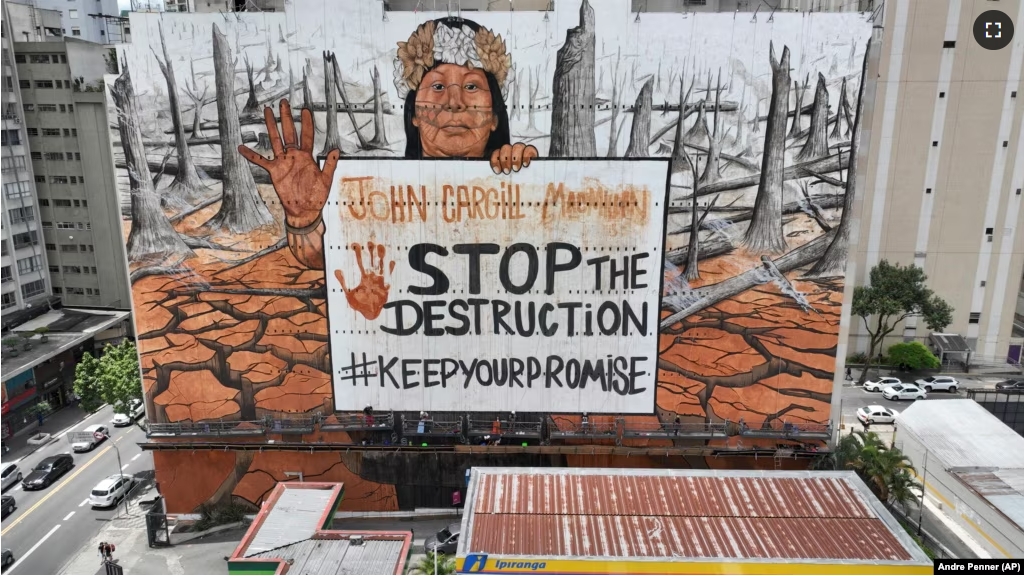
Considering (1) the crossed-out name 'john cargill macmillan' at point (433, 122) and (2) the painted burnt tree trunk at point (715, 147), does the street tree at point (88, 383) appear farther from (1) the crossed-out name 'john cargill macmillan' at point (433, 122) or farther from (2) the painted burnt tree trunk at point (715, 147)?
(2) the painted burnt tree trunk at point (715, 147)

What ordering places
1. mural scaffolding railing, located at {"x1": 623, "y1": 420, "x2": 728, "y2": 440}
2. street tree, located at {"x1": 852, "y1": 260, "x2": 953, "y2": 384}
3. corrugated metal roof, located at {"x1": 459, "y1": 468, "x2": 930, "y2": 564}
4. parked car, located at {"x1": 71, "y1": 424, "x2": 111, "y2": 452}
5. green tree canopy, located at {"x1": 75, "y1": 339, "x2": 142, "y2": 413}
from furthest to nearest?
street tree, located at {"x1": 852, "y1": 260, "x2": 953, "y2": 384} → parked car, located at {"x1": 71, "y1": 424, "x2": 111, "y2": 452} → green tree canopy, located at {"x1": 75, "y1": 339, "x2": 142, "y2": 413} → mural scaffolding railing, located at {"x1": 623, "y1": 420, "x2": 728, "y2": 440} → corrugated metal roof, located at {"x1": 459, "y1": 468, "x2": 930, "y2": 564}

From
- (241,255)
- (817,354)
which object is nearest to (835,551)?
(817,354)

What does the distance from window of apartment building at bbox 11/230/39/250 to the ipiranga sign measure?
33422mm

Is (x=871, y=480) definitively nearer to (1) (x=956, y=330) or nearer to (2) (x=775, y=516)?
(2) (x=775, y=516)

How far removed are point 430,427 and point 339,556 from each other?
638 cm

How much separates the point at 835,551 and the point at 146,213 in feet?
87.1

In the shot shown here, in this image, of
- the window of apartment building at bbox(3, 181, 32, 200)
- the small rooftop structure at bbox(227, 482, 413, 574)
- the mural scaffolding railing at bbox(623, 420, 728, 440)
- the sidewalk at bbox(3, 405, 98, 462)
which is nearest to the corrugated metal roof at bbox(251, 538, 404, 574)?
the small rooftop structure at bbox(227, 482, 413, 574)

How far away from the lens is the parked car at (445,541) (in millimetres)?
25156

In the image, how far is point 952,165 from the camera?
1551 inches

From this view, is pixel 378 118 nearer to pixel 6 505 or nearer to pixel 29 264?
pixel 6 505

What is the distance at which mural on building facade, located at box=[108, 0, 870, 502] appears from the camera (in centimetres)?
2262

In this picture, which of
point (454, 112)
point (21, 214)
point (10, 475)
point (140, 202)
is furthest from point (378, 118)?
point (21, 214)

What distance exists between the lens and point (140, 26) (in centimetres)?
2262

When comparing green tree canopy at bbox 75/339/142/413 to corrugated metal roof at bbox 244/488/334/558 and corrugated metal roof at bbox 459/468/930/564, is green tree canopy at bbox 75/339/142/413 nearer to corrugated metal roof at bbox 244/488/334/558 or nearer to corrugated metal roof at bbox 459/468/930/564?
corrugated metal roof at bbox 244/488/334/558
